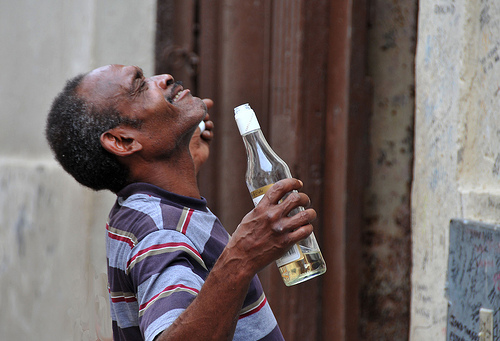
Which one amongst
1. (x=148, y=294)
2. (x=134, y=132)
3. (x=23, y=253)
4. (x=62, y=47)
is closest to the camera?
(x=148, y=294)

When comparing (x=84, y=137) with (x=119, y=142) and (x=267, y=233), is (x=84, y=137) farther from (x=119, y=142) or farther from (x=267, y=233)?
(x=267, y=233)

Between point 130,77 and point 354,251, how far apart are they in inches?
53.4

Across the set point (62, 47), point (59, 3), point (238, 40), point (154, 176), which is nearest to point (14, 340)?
point (62, 47)

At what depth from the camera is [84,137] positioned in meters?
1.70

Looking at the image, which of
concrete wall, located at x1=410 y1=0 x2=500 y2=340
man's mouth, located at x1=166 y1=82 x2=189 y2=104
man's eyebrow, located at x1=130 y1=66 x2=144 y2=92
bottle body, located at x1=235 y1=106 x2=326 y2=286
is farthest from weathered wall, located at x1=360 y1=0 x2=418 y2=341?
man's eyebrow, located at x1=130 y1=66 x2=144 y2=92

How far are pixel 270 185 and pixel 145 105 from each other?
1.55ft

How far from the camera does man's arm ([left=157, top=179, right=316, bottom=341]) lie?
1.25m

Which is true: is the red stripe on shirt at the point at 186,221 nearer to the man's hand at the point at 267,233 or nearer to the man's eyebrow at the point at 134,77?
the man's hand at the point at 267,233

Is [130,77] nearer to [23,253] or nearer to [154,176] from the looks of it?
[154,176]

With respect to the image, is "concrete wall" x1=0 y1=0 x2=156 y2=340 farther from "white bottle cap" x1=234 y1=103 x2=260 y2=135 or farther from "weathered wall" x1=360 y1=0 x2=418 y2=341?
"white bottle cap" x1=234 y1=103 x2=260 y2=135

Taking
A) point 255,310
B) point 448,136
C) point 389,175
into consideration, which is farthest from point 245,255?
point 389,175

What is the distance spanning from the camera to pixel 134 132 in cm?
169

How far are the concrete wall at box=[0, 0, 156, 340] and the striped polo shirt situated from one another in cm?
164

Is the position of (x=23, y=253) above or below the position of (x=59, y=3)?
below
